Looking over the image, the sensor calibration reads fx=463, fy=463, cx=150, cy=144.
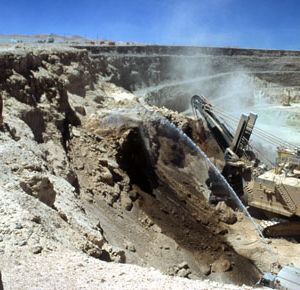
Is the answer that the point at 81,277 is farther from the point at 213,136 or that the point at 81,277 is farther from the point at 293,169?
the point at 213,136

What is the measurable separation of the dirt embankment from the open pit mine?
4 cm

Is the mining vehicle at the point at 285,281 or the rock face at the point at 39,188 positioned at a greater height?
the rock face at the point at 39,188

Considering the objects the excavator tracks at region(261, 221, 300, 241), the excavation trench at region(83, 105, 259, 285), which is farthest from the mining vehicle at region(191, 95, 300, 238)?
the excavation trench at region(83, 105, 259, 285)

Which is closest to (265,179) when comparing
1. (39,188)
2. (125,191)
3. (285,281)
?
(125,191)

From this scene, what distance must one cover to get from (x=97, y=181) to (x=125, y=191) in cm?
131

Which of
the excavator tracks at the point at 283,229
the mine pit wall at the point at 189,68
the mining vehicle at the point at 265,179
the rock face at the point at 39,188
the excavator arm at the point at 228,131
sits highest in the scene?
the mine pit wall at the point at 189,68

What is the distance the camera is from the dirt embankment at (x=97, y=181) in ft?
26.7

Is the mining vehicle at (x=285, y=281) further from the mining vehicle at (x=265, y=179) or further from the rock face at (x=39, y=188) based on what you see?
the mining vehicle at (x=265, y=179)

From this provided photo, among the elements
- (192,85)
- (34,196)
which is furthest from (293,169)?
(192,85)

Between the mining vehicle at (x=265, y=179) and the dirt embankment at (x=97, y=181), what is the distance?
129 centimetres

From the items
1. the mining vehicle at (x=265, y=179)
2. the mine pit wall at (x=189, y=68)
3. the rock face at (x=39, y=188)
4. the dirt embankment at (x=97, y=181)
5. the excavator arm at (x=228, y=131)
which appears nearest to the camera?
the dirt embankment at (x=97, y=181)

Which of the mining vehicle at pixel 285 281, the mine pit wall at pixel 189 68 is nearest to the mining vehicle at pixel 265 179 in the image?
the mining vehicle at pixel 285 281

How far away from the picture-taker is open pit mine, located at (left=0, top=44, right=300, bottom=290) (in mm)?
6898

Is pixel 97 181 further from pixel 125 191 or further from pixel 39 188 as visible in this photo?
pixel 39 188
